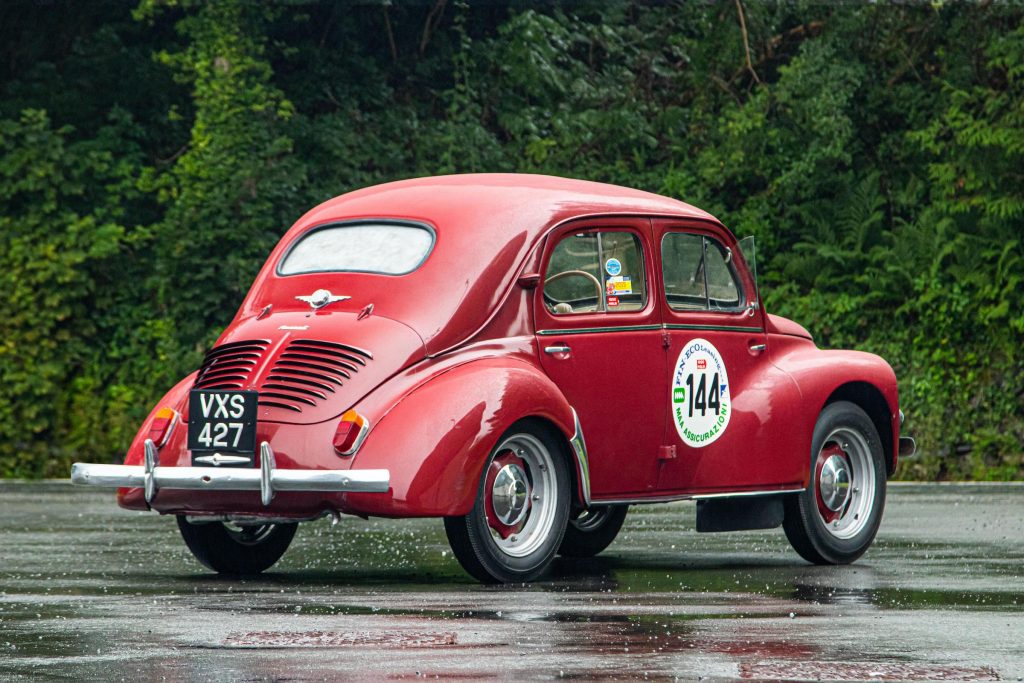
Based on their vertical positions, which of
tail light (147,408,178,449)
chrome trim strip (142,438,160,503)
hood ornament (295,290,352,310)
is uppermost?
hood ornament (295,290,352,310)

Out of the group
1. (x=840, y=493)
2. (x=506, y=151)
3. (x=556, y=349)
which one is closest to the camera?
(x=556, y=349)

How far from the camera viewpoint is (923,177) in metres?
21.3

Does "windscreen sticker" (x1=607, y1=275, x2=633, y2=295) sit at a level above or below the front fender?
above

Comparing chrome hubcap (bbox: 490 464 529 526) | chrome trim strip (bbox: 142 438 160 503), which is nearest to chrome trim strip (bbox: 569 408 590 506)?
chrome hubcap (bbox: 490 464 529 526)

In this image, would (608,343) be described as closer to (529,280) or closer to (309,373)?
(529,280)

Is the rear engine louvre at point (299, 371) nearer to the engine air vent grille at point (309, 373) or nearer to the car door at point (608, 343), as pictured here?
the engine air vent grille at point (309, 373)

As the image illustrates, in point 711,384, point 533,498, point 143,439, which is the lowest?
point 533,498

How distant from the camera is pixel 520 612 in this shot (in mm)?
7867

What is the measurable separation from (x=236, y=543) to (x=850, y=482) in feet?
12.1

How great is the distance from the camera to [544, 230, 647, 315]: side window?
10.2 meters

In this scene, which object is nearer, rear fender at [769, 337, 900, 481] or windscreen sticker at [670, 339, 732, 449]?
windscreen sticker at [670, 339, 732, 449]

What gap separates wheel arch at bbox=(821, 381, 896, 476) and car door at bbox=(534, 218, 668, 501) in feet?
4.80

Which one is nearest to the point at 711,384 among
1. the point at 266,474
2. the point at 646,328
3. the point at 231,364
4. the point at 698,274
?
the point at 646,328

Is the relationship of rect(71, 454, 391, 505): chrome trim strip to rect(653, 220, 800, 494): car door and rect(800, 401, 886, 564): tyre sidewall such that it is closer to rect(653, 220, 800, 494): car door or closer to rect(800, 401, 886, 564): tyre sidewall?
rect(653, 220, 800, 494): car door
